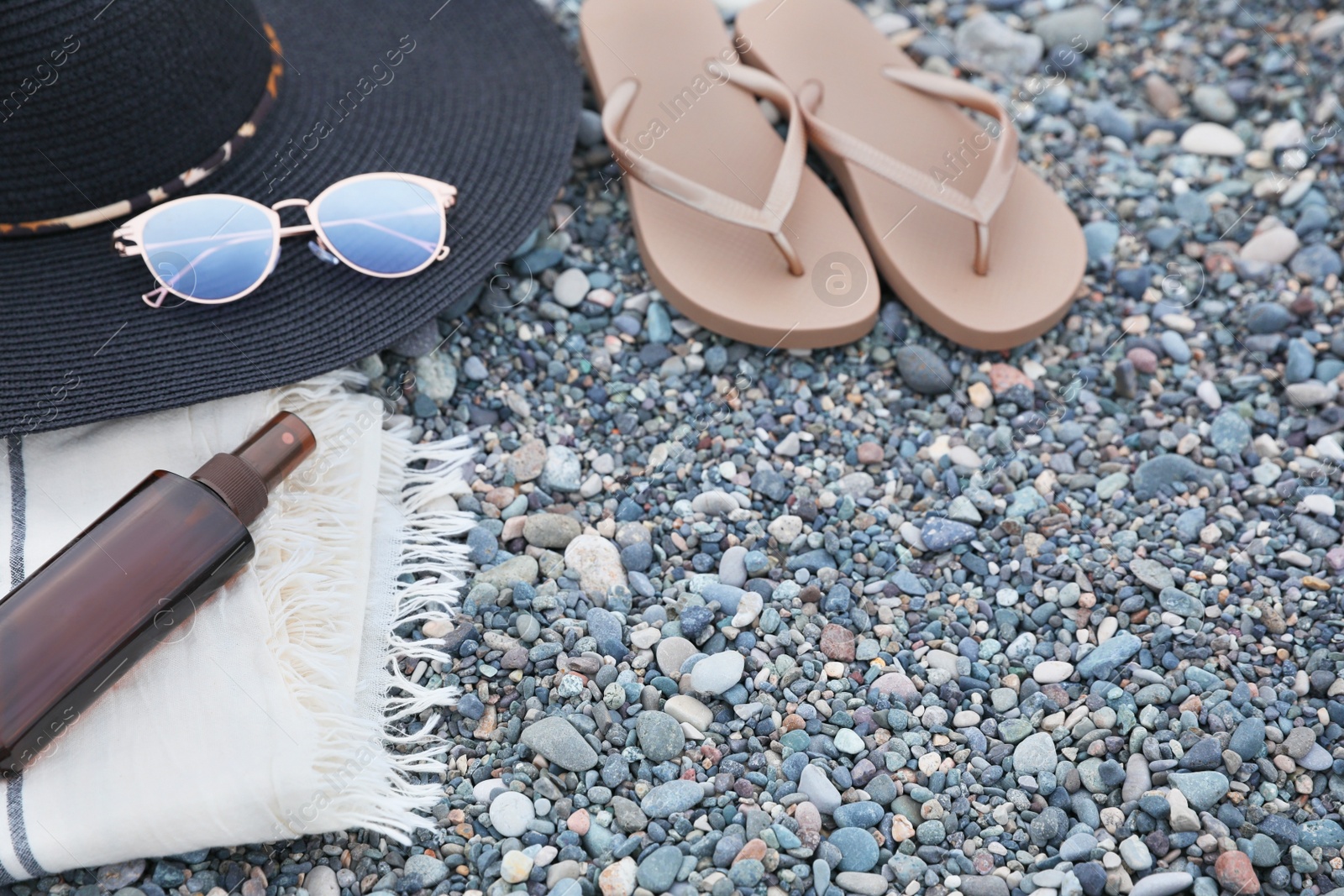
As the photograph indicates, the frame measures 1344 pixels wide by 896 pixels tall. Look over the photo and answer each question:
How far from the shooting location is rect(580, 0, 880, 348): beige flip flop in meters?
1.87

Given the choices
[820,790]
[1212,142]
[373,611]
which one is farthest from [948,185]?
[373,611]

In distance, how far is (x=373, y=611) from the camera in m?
1.55

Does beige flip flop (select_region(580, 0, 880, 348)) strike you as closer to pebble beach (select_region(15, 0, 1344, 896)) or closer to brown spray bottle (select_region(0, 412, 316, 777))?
pebble beach (select_region(15, 0, 1344, 896))

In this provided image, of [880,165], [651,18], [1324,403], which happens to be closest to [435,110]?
[651,18]

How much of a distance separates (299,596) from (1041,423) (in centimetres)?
125

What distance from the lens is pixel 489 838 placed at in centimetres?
138

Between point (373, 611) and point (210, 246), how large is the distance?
605 mm

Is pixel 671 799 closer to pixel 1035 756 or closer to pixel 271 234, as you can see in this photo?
pixel 1035 756

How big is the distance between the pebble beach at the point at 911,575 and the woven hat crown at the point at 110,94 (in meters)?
0.46

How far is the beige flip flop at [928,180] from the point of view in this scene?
1904 mm

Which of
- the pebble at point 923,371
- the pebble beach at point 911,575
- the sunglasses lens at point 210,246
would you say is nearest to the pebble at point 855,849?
the pebble beach at point 911,575

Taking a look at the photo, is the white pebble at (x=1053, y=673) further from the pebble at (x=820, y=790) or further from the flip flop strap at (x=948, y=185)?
the flip flop strap at (x=948, y=185)

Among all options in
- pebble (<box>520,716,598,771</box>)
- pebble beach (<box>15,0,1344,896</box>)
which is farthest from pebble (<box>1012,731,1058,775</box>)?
pebble (<box>520,716,598,771</box>)

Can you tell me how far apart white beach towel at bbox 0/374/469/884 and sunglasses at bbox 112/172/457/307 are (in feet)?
0.62
